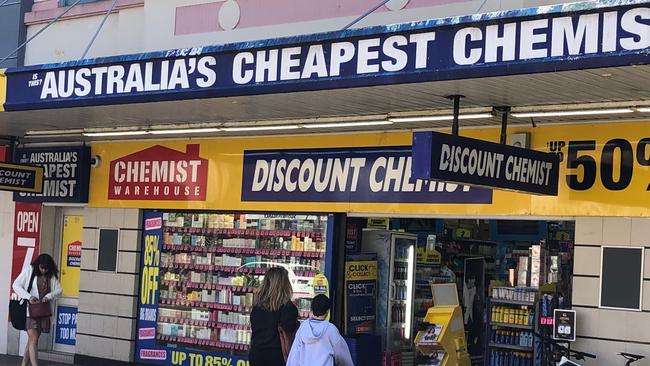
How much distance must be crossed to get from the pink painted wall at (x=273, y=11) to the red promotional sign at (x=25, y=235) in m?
4.46

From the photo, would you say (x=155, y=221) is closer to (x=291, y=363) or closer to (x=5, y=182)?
(x=5, y=182)

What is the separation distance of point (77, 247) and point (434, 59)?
8981 millimetres

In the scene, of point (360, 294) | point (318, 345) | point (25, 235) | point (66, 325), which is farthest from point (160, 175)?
point (318, 345)

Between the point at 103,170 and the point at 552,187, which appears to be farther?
the point at 103,170

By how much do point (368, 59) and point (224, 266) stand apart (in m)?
5.75

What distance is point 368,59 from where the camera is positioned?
8.39 metres

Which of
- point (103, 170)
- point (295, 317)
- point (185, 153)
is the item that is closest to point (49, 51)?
point (103, 170)

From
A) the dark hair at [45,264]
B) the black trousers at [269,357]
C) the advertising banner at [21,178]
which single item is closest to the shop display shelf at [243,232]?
the dark hair at [45,264]

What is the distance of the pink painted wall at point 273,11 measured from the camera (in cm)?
1120

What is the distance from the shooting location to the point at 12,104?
37.7 feet

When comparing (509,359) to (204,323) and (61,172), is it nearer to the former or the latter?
(204,323)

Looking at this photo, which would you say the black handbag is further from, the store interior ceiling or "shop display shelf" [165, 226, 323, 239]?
the store interior ceiling

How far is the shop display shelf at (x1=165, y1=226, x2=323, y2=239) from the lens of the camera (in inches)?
489

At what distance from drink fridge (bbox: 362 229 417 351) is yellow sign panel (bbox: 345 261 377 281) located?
0.57 ft
